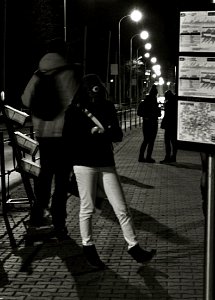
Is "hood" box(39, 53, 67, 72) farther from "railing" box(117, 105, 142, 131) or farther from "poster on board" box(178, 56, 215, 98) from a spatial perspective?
"railing" box(117, 105, 142, 131)

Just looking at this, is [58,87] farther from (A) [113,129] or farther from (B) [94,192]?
(B) [94,192]

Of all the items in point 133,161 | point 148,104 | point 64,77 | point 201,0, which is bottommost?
point 133,161

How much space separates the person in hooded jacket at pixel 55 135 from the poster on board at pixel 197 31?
9.80ft

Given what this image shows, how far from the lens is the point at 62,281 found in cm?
590

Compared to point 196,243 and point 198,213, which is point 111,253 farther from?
point 198,213

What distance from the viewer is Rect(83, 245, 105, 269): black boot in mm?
6289

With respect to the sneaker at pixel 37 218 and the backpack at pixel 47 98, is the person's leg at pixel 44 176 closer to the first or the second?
the sneaker at pixel 37 218

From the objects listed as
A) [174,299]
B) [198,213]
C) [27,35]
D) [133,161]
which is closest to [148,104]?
[133,161]

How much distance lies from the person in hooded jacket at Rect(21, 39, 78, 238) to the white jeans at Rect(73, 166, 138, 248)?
39.4 inches

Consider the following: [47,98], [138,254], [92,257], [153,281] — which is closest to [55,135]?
[47,98]

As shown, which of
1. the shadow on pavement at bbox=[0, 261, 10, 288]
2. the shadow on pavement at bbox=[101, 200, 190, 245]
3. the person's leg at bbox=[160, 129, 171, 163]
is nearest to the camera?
the shadow on pavement at bbox=[0, 261, 10, 288]

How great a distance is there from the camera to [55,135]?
282 inches

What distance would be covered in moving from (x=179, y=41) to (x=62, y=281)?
2.72 m

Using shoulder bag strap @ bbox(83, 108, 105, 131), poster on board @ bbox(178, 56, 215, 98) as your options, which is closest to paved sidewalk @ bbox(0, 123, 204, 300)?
shoulder bag strap @ bbox(83, 108, 105, 131)
